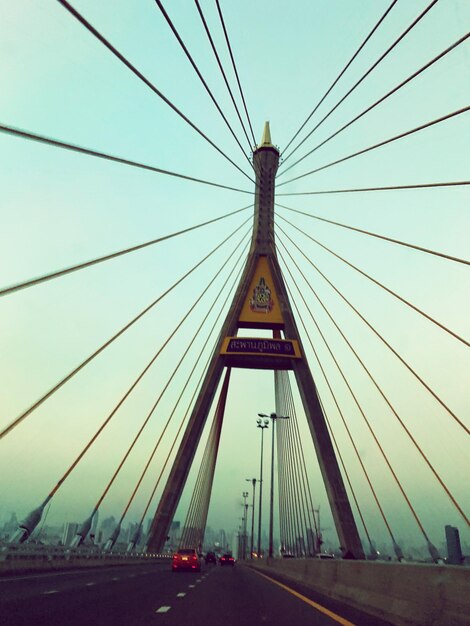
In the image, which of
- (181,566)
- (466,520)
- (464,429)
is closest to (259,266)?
(181,566)

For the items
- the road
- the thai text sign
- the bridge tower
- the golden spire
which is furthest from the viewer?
the golden spire

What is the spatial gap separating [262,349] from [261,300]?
2538 mm

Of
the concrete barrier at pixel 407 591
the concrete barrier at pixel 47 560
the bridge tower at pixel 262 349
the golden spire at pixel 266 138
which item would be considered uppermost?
the golden spire at pixel 266 138

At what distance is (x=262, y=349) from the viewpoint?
31047mm

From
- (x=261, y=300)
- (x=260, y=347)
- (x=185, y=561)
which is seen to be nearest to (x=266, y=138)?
(x=261, y=300)

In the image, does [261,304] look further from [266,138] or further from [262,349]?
[266,138]

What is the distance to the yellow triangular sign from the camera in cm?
3153

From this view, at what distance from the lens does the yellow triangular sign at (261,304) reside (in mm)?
31531

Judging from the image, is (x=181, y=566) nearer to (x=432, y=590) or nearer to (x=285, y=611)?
(x=285, y=611)

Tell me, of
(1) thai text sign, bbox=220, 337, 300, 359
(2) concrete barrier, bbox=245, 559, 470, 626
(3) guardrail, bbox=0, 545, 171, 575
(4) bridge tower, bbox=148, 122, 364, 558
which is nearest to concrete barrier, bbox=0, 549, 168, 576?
(3) guardrail, bbox=0, 545, 171, 575

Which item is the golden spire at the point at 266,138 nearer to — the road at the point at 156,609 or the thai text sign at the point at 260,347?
the thai text sign at the point at 260,347

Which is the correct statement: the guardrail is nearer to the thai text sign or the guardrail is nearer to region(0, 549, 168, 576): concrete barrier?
region(0, 549, 168, 576): concrete barrier

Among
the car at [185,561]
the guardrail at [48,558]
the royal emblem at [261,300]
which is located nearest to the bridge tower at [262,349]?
the royal emblem at [261,300]

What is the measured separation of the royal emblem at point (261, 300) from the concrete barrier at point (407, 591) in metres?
19.0
